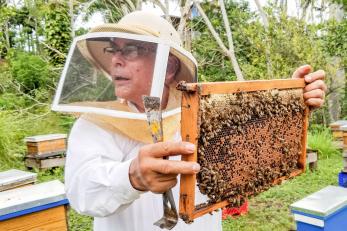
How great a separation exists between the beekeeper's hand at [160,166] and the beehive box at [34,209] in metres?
1.63

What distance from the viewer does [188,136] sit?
3.67 feet

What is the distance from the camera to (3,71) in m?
13.0

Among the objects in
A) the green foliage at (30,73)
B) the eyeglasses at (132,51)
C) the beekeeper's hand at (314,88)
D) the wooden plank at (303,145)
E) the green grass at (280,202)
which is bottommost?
the green grass at (280,202)

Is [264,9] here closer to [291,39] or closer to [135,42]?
[291,39]

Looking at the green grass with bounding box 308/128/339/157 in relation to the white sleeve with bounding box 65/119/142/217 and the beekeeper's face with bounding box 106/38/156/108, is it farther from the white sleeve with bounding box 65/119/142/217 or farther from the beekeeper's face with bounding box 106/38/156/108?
the white sleeve with bounding box 65/119/142/217

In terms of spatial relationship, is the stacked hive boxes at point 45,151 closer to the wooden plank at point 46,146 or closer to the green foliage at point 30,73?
the wooden plank at point 46,146

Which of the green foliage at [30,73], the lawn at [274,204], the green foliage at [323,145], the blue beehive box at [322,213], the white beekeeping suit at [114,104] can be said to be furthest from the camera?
the green foliage at [30,73]

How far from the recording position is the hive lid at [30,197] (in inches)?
92.0

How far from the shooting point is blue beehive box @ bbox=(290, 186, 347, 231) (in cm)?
289

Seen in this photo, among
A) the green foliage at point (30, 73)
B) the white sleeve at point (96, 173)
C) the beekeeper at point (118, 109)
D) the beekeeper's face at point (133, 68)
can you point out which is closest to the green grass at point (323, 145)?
the beekeeper at point (118, 109)

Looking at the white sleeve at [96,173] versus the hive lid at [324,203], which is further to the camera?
the hive lid at [324,203]

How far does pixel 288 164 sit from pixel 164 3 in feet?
25.2

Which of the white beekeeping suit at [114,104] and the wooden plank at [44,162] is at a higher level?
the white beekeeping suit at [114,104]

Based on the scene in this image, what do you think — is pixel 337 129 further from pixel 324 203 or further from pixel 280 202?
pixel 324 203
